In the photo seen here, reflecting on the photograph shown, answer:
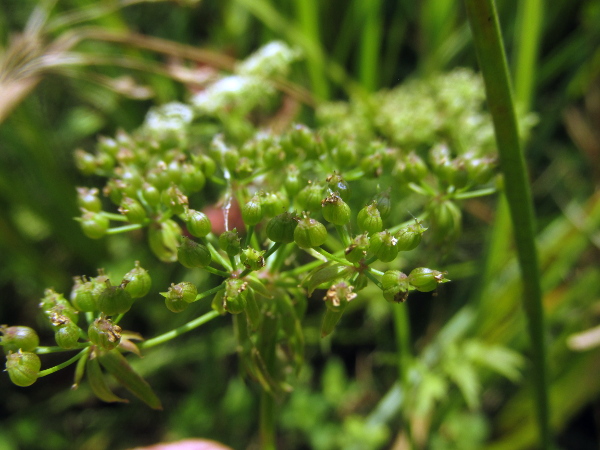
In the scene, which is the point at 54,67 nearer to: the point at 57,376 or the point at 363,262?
the point at 363,262

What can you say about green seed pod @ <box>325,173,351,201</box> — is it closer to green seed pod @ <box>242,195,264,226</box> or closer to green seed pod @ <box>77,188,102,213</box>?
green seed pod @ <box>242,195,264,226</box>

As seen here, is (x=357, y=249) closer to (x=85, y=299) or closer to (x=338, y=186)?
(x=338, y=186)

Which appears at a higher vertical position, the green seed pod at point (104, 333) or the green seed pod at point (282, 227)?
the green seed pod at point (282, 227)

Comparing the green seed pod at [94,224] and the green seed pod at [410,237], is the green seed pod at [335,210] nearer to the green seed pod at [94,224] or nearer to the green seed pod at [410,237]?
the green seed pod at [410,237]

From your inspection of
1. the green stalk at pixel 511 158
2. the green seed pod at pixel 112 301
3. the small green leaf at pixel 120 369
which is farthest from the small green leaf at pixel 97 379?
the green stalk at pixel 511 158

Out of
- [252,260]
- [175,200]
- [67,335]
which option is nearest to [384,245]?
[252,260]

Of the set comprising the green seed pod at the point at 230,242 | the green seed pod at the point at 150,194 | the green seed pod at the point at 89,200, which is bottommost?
the green seed pod at the point at 230,242

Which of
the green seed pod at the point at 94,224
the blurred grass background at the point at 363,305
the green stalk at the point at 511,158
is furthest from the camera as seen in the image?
the blurred grass background at the point at 363,305

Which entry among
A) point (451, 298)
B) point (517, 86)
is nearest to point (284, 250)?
point (517, 86)
